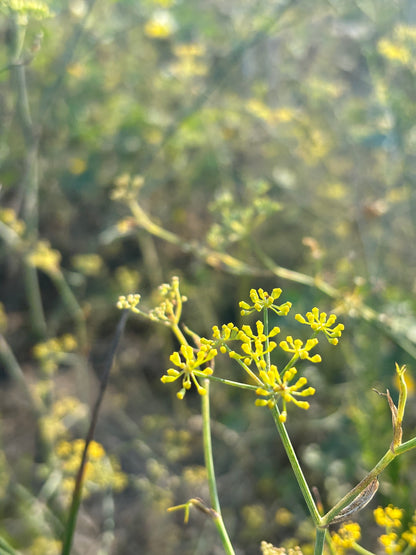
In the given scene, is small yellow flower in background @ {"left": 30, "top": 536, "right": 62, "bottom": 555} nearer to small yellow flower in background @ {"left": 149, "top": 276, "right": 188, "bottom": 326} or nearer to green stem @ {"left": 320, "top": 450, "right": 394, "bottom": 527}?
small yellow flower in background @ {"left": 149, "top": 276, "right": 188, "bottom": 326}

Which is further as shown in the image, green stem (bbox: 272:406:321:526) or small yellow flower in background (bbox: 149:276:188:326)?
small yellow flower in background (bbox: 149:276:188:326)

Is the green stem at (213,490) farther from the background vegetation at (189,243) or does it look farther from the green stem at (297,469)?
the background vegetation at (189,243)

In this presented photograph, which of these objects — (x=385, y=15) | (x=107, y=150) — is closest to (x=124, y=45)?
(x=107, y=150)

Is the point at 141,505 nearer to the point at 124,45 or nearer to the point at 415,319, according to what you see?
the point at 415,319

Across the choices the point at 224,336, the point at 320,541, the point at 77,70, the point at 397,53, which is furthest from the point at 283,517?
the point at 77,70

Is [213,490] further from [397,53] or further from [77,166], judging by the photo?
[77,166]

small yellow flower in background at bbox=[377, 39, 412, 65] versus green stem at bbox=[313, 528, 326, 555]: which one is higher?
small yellow flower in background at bbox=[377, 39, 412, 65]

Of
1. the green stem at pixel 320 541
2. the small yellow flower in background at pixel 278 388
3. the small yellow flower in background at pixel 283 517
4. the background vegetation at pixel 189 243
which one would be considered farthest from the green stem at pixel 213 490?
the small yellow flower in background at pixel 283 517

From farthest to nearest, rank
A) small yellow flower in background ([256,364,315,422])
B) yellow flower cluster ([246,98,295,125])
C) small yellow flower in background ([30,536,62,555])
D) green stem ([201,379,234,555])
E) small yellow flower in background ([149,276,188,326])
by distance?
yellow flower cluster ([246,98,295,125]) < small yellow flower in background ([30,536,62,555]) < small yellow flower in background ([149,276,188,326]) < green stem ([201,379,234,555]) < small yellow flower in background ([256,364,315,422])

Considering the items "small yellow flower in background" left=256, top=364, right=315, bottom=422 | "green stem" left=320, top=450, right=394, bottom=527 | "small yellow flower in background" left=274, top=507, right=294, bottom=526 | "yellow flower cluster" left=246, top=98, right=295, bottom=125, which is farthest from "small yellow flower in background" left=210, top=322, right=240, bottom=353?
"yellow flower cluster" left=246, top=98, right=295, bottom=125
